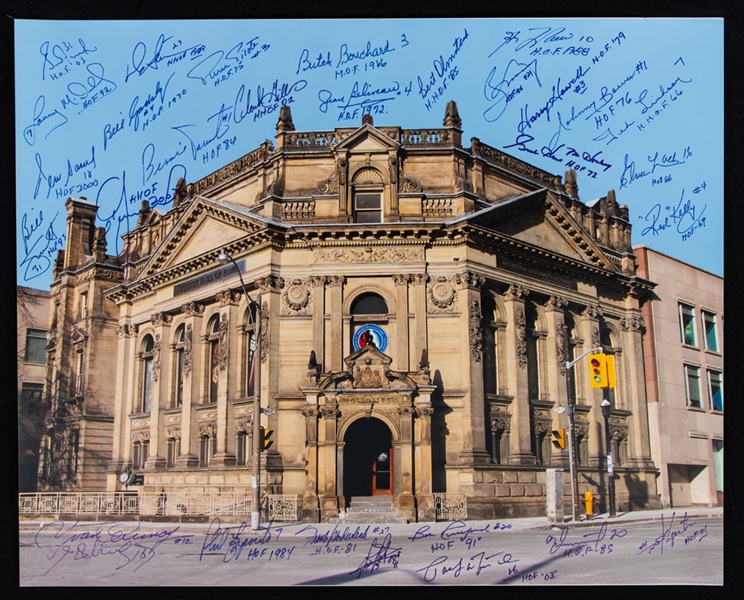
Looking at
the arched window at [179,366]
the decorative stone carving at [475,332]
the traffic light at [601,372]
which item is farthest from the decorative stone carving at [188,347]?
the traffic light at [601,372]

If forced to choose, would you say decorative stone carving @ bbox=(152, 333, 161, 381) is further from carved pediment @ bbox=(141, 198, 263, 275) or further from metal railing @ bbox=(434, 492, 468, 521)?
metal railing @ bbox=(434, 492, 468, 521)

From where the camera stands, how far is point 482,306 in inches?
1531

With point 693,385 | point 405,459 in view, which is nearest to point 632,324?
point 693,385

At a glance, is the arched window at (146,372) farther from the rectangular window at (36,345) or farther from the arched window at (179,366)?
the rectangular window at (36,345)

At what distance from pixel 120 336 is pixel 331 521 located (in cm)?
2178

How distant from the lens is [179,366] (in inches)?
1774

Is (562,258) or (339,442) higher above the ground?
(562,258)

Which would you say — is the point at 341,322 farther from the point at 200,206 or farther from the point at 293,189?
the point at 200,206

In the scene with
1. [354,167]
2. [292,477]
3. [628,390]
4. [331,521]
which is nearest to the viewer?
[331,521]

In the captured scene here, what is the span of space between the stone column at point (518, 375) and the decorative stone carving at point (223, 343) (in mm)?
14195

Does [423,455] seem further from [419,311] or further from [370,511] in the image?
[419,311]

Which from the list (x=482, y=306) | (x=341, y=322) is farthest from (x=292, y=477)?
(x=482, y=306)

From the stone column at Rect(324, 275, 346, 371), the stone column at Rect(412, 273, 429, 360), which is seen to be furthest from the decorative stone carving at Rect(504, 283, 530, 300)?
the stone column at Rect(324, 275, 346, 371)
